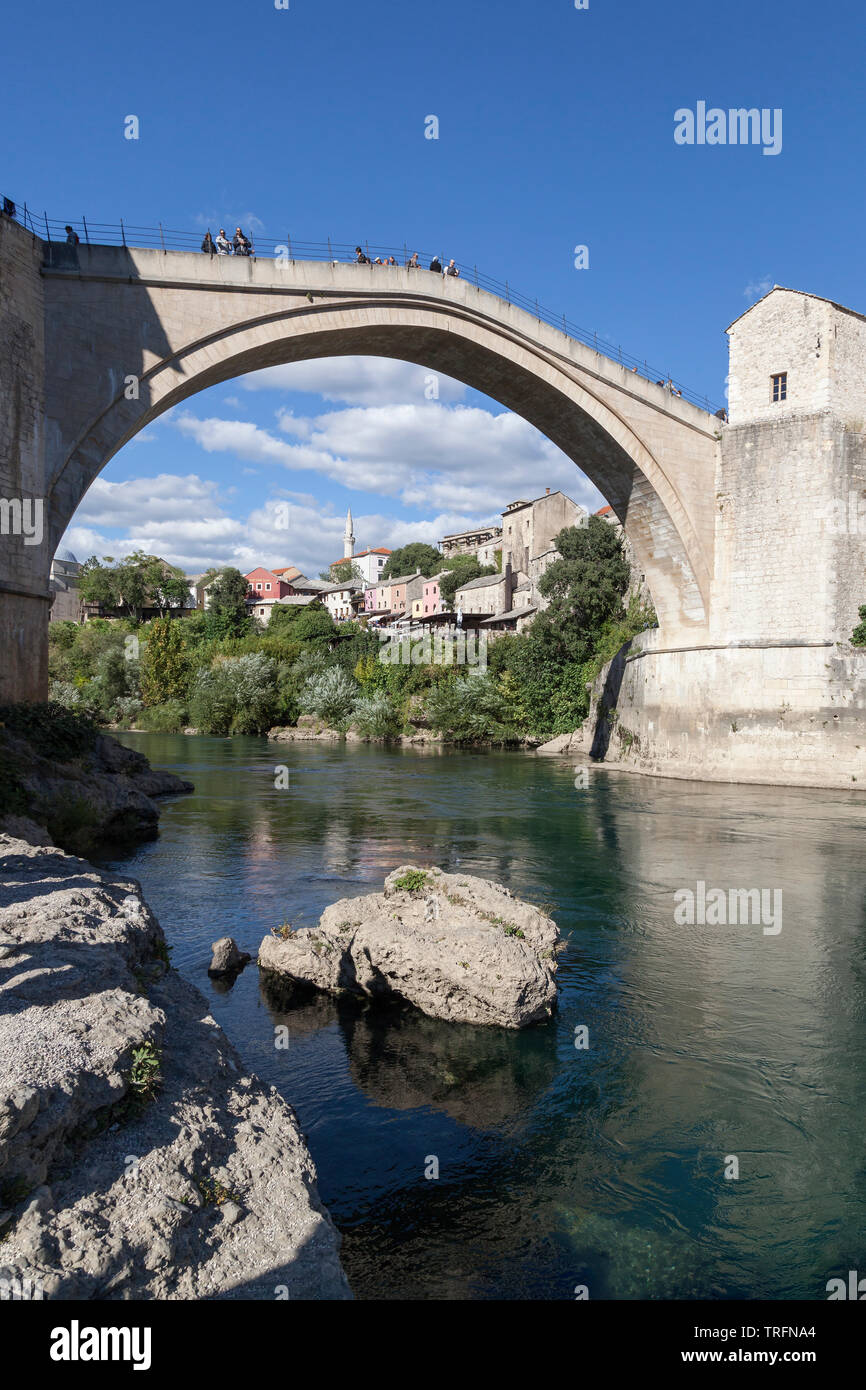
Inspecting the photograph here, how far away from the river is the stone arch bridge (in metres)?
6.47

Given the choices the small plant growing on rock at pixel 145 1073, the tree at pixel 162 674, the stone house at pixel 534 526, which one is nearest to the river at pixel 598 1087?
the small plant growing on rock at pixel 145 1073

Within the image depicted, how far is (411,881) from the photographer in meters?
6.56

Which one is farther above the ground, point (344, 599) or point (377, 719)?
point (344, 599)

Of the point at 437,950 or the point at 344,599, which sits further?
the point at 344,599

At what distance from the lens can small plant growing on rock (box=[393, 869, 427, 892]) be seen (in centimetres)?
652

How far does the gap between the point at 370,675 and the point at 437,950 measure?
33517mm

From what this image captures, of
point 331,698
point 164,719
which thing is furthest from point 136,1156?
point 164,719

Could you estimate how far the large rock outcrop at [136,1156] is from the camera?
2443mm

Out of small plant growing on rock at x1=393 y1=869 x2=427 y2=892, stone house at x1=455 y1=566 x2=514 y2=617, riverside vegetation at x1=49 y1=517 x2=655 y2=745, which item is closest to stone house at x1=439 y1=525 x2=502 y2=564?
stone house at x1=455 y1=566 x2=514 y2=617

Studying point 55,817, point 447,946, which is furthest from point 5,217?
point 447,946

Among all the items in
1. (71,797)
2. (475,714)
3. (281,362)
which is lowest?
(71,797)

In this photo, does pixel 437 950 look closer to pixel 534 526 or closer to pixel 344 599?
pixel 534 526

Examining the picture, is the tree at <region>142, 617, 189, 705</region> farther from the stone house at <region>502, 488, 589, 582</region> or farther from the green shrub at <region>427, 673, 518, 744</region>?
the stone house at <region>502, 488, 589, 582</region>

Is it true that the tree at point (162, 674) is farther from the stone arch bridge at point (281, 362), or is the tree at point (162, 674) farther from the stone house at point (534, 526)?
the stone arch bridge at point (281, 362)
